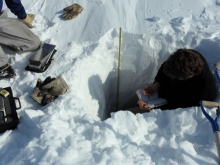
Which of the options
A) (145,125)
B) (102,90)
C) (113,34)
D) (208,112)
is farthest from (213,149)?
(113,34)

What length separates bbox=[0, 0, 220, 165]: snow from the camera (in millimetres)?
2012

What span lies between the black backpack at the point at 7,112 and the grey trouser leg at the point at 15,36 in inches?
32.1

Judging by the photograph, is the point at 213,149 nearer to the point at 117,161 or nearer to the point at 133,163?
the point at 133,163

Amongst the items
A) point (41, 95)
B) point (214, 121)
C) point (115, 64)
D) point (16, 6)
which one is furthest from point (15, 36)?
point (214, 121)

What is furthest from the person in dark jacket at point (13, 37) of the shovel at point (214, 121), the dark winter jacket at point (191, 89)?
the shovel at point (214, 121)

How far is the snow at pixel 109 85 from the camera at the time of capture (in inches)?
79.2

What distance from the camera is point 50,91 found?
2.64m

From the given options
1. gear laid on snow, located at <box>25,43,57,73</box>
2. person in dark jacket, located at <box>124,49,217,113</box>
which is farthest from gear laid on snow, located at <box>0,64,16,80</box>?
person in dark jacket, located at <box>124,49,217,113</box>

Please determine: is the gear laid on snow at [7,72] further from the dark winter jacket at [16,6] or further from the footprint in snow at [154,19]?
the footprint in snow at [154,19]

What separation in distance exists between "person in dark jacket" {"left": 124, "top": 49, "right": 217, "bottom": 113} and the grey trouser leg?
172 centimetres

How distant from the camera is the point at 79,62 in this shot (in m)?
3.01

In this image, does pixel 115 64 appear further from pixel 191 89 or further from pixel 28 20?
pixel 28 20

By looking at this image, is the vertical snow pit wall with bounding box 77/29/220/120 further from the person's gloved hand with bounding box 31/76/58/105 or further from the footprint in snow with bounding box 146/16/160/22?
the person's gloved hand with bounding box 31/76/58/105

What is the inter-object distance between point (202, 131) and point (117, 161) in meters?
0.89
